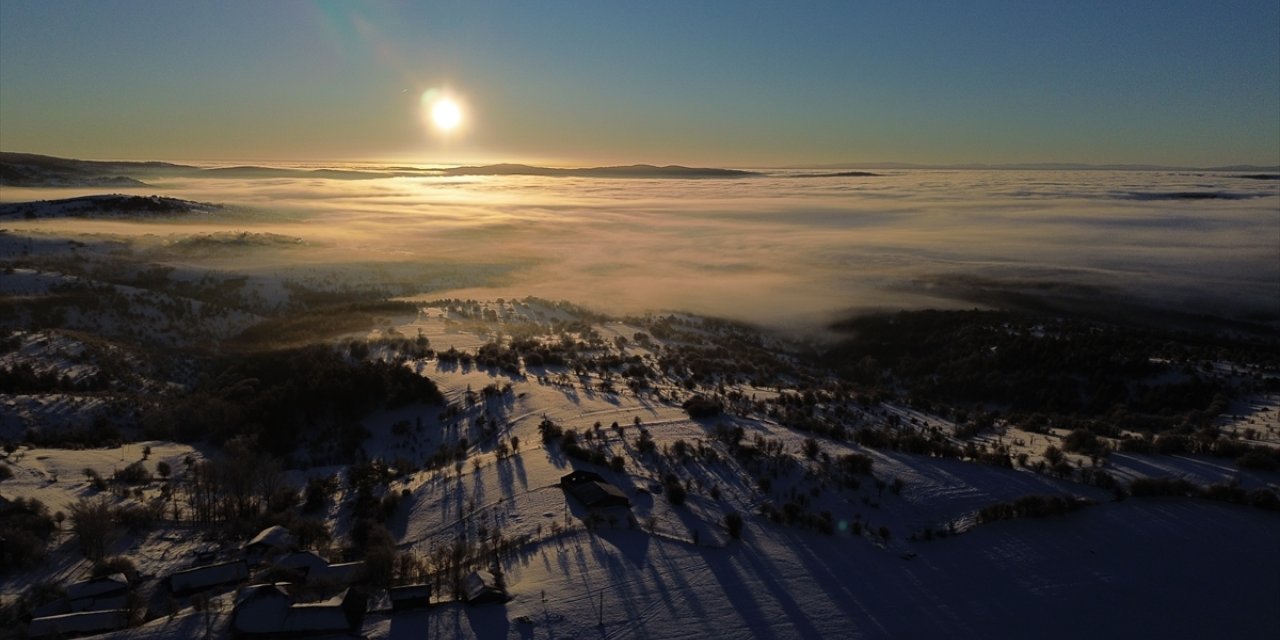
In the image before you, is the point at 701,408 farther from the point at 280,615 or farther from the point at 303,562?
the point at 280,615

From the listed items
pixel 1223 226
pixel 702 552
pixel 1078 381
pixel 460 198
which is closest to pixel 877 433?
pixel 702 552

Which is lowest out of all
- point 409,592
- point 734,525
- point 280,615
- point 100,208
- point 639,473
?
point 639,473

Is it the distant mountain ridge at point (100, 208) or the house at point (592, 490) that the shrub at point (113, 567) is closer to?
the house at point (592, 490)

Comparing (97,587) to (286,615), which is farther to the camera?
(97,587)

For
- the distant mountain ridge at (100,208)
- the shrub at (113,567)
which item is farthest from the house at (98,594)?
the distant mountain ridge at (100,208)

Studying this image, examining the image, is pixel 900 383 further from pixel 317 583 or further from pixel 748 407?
pixel 317 583

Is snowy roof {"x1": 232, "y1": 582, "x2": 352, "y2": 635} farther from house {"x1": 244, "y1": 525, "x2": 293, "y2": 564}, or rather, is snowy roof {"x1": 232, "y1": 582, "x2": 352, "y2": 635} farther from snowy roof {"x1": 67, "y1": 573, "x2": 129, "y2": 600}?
house {"x1": 244, "y1": 525, "x2": 293, "y2": 564}

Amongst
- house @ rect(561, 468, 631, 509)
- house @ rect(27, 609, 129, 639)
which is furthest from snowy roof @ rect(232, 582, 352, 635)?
house @ rect(561, 468, 631, 509)

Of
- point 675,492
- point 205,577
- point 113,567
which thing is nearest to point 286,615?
point 205,577
